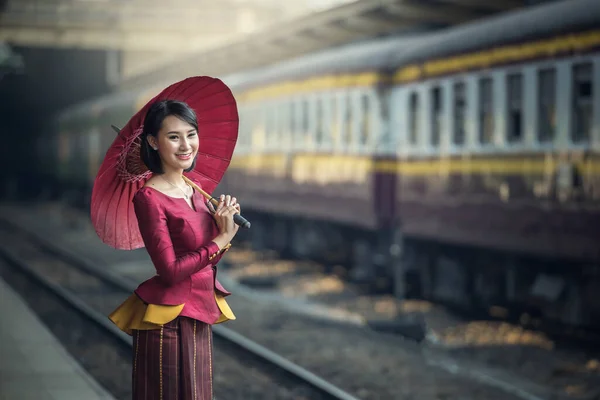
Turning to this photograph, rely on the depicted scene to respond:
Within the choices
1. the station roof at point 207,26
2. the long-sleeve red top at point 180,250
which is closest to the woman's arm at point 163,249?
the long-sleeve red top at point 180,250

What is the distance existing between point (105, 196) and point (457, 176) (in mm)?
9322

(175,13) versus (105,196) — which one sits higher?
(175,13)

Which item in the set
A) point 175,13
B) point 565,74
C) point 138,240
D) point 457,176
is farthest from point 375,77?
point 175,13

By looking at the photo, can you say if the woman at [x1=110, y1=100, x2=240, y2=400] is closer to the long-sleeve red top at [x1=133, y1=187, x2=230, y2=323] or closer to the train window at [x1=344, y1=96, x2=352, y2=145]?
the long-sleeve red top at [x1=133, y1=187, x2=230, y2=323]

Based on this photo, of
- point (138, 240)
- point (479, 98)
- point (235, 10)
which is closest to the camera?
point (138, 240)

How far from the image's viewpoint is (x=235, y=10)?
4603 cm

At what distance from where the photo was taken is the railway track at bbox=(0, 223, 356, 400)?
893 centimetres

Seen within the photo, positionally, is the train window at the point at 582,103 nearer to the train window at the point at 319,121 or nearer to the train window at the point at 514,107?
the train window at the point at 514,107

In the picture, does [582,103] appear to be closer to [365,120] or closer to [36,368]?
[36,368]

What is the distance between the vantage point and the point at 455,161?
527 inches

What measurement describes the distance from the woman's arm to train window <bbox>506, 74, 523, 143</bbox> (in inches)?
327

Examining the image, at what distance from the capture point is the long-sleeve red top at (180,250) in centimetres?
400

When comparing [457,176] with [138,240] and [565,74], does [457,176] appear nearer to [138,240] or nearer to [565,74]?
[565,74]

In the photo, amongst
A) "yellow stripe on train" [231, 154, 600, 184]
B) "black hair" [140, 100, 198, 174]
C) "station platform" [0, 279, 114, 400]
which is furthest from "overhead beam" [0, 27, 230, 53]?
"black hair" [140, 100, 198, 174]
